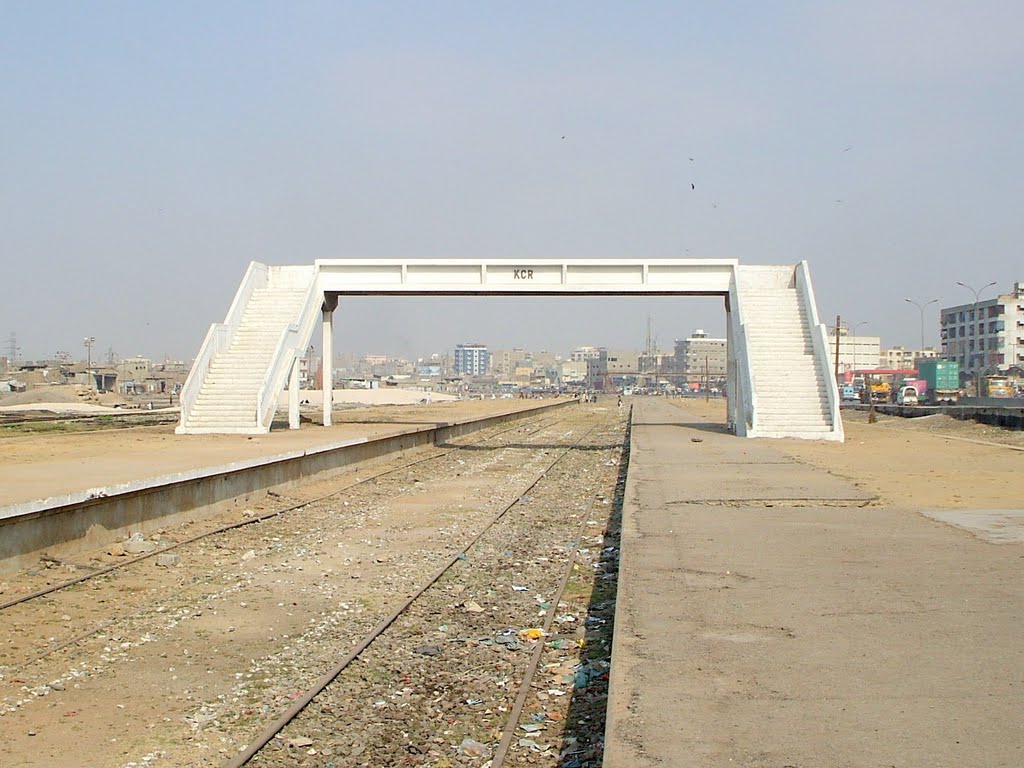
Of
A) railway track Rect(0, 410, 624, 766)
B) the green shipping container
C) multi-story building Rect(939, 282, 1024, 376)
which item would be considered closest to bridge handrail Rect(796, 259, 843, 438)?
railway track Rect(0, 410, 624, 766)

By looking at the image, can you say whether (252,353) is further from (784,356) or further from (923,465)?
(923,465)

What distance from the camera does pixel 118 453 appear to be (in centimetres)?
2459

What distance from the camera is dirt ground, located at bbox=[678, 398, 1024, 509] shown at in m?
16.6

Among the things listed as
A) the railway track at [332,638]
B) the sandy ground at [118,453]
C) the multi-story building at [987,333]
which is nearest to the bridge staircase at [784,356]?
the sandy ground at [118,453]

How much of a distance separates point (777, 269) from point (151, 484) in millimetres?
26248

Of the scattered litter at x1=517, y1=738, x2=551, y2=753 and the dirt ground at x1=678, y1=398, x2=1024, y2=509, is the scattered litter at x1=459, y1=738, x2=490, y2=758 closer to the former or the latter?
the scattered litter at x1=517, y1=738, x2=551, y2=753

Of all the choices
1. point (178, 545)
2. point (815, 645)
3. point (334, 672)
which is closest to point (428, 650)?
point (334, 672)

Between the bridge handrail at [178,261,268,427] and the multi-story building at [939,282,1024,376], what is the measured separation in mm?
89655

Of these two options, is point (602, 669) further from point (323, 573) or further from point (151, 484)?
point (151, 484)

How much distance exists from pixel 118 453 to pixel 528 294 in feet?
50.7

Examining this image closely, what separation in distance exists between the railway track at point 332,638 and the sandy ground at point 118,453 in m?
3.06

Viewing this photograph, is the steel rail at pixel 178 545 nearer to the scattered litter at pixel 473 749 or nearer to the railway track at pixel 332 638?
the railway track at pixel 332 638

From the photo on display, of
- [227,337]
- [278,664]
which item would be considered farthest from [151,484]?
[227,337]

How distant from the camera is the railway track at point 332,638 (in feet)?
21.0
